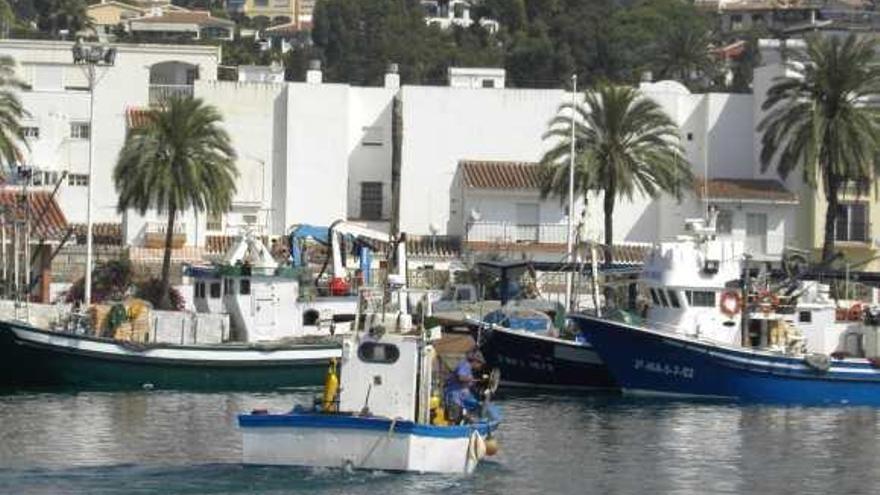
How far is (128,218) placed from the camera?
301ft

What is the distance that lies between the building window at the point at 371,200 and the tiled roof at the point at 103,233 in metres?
9.58

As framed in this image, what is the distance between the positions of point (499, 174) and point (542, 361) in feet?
83.2

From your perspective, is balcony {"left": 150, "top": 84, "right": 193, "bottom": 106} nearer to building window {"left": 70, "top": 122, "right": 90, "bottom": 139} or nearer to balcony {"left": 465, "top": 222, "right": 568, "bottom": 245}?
building window {"left": 70, "top": 122, "right": 90, "bottom": 139}

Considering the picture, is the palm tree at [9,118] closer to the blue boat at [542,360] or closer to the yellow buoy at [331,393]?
the blue boat at [542,360]

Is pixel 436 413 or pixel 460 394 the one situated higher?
pixel 460 394

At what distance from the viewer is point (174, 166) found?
81625 mm

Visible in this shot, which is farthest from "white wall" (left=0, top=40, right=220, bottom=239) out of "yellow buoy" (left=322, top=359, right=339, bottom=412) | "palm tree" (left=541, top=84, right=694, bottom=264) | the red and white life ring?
"yellow buoy" (left=322, top=359, right=339, bottom=412)

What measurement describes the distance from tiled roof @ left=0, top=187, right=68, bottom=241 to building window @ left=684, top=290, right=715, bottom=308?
21.9 m

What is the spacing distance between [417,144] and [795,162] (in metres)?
15.5

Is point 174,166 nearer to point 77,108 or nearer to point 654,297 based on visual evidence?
point 77,108

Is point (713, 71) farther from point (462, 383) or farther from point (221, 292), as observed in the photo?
point (462, 383)

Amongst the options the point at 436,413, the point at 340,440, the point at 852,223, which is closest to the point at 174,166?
the point at 852,223

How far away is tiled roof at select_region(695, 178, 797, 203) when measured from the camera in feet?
311

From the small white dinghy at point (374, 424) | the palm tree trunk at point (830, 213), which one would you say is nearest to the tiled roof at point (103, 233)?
the palm tree trunk at point (830, 213)
